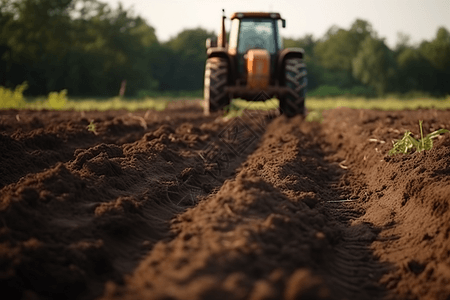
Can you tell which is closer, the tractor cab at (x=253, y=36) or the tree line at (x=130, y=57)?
the tractor cab at (x=253, y=36)

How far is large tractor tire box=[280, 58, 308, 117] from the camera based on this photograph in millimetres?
11812

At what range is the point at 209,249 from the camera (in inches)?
118

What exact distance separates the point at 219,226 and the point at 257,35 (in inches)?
378

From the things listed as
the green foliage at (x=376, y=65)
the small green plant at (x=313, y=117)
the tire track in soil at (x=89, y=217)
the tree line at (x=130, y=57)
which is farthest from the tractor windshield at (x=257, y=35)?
the green foliage at (x=376, y=65)

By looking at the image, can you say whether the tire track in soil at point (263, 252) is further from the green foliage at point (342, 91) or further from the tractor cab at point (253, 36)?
Answer: the green foliage at point (342, 91)

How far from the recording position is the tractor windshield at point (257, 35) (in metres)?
12.2

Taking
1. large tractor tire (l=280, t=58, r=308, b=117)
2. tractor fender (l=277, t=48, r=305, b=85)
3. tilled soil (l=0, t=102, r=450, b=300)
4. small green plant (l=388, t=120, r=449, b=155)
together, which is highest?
tractor fender (l=277, t=48, r=305, b=85)

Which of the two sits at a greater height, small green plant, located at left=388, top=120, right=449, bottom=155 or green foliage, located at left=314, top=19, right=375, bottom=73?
green foliage, located at left=314, top=19, right=375, bottom=73

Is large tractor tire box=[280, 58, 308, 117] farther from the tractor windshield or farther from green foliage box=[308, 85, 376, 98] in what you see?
green foliage box=[308, 85, 376, 98]

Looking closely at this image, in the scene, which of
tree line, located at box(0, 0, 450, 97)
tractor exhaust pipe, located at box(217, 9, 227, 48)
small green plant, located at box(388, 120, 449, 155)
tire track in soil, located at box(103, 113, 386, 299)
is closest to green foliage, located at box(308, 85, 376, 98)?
tree line, located at box(0, 0, 450, 97)

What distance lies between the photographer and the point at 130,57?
134ft

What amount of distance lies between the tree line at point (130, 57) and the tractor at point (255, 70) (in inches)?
945

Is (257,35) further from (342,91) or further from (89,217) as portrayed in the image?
(342,91)

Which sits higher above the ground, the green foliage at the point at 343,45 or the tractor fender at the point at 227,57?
the green foliage at the point at 343,45
